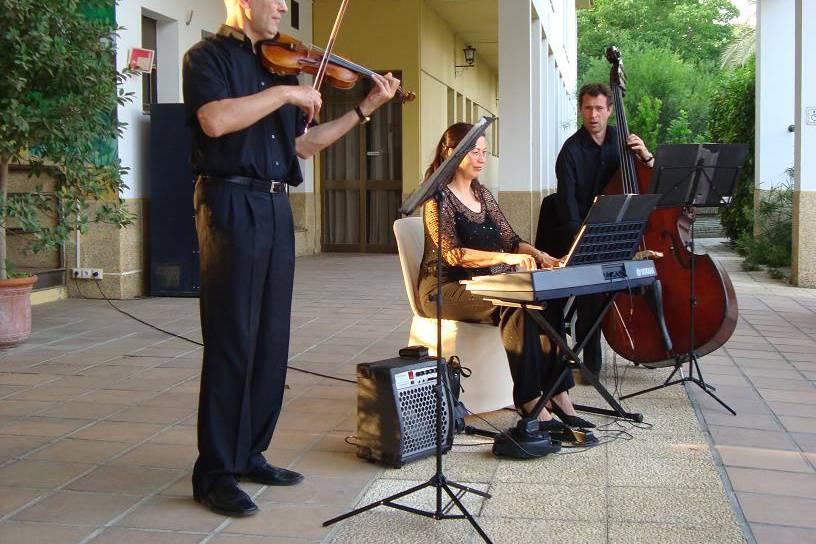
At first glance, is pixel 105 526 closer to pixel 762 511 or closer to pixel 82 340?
pixel 762 511

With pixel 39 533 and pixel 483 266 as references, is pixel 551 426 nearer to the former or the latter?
pixel 483 266

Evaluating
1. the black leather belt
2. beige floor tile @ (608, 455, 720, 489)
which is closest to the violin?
the black leather belt

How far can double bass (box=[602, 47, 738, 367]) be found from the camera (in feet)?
16.9

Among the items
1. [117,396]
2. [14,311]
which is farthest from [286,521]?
[14,311]

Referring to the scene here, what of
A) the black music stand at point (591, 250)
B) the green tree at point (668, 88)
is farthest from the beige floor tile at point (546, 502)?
the green tree at point (668, 88)

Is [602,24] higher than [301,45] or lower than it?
higher

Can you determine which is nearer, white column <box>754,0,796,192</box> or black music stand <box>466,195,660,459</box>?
black music stand <box>466,195,660,459</box>

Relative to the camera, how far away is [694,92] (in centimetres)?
2370

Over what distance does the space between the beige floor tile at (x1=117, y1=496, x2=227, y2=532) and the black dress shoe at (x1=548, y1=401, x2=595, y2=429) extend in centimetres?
175

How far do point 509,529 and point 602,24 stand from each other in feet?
167

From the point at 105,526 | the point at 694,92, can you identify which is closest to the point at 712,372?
the point at 105,526

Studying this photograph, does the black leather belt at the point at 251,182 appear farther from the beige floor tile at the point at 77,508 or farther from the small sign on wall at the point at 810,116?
the small sign on wall at the point at 810,116

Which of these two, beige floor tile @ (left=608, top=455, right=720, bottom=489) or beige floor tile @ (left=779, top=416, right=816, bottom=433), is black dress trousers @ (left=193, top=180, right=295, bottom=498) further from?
beige floor tile @ (left=779, top=416, right=816, bottom=433)

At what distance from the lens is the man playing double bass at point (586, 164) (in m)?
5.26
